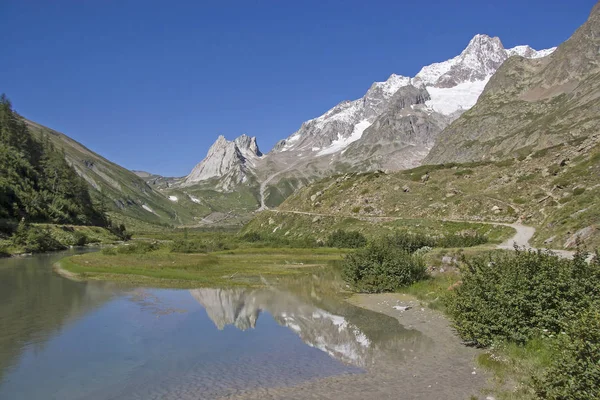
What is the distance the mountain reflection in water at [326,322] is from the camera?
89.9 feet

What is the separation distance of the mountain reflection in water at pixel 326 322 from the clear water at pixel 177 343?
8cm

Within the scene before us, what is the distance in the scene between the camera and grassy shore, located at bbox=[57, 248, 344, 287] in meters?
62.4

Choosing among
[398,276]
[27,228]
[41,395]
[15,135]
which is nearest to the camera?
[41,395]

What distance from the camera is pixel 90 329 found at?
3350 cm

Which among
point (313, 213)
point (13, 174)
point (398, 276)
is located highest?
point (13, 174)

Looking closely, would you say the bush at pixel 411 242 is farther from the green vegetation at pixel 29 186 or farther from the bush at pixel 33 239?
the green vegetation at pixel 29 186

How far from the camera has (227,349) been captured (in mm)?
28125

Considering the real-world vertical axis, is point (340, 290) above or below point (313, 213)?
below

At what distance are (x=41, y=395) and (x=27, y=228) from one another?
118868 millimetres

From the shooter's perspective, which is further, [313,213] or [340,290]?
[313,213]

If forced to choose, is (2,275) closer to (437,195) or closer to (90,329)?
(90,329)

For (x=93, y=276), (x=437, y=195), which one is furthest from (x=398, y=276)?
(x=437, y=195)

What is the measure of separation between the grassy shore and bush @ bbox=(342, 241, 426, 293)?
1442 centimetres

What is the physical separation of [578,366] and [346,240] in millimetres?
96251
